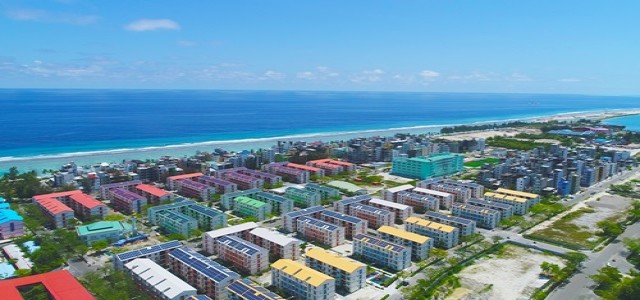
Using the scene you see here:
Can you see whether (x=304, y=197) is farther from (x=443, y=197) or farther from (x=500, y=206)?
(x=500, y=206)

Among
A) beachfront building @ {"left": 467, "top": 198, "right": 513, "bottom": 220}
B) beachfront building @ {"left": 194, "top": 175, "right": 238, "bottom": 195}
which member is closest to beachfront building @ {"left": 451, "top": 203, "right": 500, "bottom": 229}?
beachfront building @ {"left": 467, "top": 198, "right": 513, "bottom": 220}

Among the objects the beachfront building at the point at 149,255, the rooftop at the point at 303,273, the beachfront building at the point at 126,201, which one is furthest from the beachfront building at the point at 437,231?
the beachfront building at the point at 126,201

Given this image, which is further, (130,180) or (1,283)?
(130,180)

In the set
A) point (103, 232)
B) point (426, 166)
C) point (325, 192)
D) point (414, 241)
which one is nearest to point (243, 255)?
point (414, 241)

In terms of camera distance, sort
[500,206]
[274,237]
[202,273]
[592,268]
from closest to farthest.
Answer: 1. [202,273]
2. [592,268]
3. [274,237]
4. [500,206]

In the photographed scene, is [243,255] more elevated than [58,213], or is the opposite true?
[58,213]

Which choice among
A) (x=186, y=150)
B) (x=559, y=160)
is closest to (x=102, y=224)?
(x=186, y=150)

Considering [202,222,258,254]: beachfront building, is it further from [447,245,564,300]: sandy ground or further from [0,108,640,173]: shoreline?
[0,108,640,173]: shoreline

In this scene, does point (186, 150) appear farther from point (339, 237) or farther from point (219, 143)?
point (339, 237)
